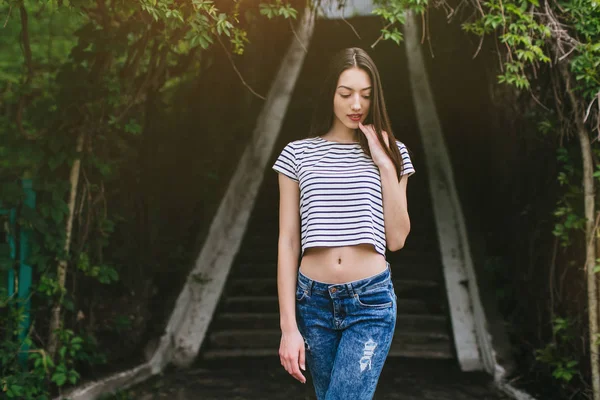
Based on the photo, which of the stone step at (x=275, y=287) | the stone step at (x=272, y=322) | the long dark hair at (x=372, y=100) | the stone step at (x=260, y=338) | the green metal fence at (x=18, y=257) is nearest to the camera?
the long dark hair at (x=372, y=100)

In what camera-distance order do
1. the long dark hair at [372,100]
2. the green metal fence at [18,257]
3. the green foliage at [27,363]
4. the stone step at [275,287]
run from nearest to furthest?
1. the long dark hair at [372,100]
2. the green foliage at [27,363]
3. the green metal fence at [18,257]
4. the stone step at [275,287]

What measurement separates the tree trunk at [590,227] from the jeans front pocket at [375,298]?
2.19 meters

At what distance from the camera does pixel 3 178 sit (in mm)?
4285

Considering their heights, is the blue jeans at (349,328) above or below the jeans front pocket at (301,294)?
below

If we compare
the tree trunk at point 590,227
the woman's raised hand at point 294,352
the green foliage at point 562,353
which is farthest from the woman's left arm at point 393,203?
the green foliage at point 562,353

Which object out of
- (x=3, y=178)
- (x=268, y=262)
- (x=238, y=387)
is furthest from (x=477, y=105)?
(x=3, y=178)

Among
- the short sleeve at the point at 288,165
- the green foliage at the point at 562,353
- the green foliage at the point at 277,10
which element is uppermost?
the green foliage at the point at 277,10

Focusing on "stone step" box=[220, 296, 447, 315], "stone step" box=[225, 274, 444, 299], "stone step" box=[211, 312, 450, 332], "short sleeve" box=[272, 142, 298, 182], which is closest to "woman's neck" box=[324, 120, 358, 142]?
"short sleeve" box=[272, 142, 298, 182]

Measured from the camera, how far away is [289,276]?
246 cm

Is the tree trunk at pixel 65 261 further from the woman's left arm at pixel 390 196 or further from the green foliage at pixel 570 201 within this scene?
the green foliage at pixel 570 201

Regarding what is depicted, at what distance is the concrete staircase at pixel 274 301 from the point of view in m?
6.14

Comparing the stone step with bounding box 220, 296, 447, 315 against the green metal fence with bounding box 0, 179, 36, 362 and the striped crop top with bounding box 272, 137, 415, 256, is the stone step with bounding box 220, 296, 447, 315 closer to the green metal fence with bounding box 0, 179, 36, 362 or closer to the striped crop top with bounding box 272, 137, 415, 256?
the green metal fence with bounding box 0, 179, 36, 362

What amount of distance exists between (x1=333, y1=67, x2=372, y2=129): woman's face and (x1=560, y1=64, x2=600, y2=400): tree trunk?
2176 millimetres

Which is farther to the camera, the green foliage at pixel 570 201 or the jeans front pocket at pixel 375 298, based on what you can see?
the green foliage at pixel 570 201
